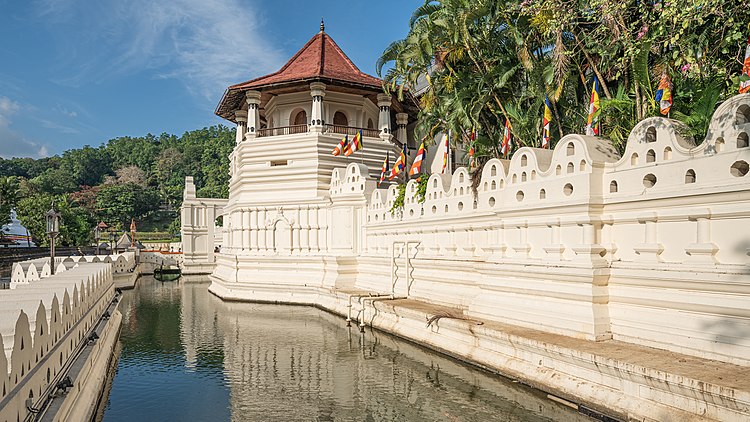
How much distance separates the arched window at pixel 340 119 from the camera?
26766 mm

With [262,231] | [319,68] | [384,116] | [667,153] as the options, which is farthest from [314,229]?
[667,153]

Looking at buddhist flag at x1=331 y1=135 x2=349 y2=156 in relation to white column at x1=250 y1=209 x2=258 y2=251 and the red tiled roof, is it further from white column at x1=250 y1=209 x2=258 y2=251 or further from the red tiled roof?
white column at x1=250 y1=209 x2=258 y2=251

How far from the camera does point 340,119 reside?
2688cm

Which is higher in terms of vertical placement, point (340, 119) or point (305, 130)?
point (340, 119)

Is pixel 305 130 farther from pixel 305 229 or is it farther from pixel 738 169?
pixel 738 169

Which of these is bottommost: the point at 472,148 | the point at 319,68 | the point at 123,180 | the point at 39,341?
the point at 39,341

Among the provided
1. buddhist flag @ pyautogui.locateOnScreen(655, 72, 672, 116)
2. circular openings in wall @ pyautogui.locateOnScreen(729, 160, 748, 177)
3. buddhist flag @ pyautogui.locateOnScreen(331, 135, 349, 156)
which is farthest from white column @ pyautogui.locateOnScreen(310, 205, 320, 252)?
circular openings in wall @ pyautogui.locateOnScreen(729, 160, 748, 177)

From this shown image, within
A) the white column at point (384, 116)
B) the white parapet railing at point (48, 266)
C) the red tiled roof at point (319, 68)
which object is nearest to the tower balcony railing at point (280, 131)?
the red tiled roof at point (319, 68)

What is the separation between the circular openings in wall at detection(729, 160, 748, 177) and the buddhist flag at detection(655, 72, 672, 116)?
11.1ft

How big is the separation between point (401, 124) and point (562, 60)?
17.3 meters

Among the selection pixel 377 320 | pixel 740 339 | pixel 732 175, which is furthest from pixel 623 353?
pixel 377 320

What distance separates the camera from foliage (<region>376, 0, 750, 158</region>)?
34.2ft

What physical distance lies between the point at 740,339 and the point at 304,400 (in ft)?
22.6

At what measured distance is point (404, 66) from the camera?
731 inches
